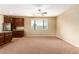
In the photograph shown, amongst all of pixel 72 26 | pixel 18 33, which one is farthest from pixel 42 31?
pixel 72 26

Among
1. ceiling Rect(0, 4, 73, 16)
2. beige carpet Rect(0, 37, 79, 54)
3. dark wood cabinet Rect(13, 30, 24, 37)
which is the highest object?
ceiling Rect(0, 4, 73, 16)

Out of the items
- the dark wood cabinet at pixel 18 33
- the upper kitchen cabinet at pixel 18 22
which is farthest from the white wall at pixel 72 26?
the upper kitchen cabinet at pixel 18 22

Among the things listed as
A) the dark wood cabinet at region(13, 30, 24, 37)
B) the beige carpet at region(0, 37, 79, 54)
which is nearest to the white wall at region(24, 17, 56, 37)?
the dark wood cabinet at region(13, 30, 24, 37)

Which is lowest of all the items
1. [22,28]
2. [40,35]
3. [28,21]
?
[40,35]

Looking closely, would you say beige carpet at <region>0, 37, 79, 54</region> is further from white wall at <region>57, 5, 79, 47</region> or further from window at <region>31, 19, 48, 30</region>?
window at <region>31, 19, 48, 30</region>

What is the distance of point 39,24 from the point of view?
32.0 feet

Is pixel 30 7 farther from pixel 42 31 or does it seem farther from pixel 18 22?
pixel 18 22

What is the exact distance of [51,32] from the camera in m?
10.3

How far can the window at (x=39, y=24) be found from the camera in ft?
31.4

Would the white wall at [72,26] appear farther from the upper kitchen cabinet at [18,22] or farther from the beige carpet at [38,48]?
the upper kitchen cabinet at [18,22]

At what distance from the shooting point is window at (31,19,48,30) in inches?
377
